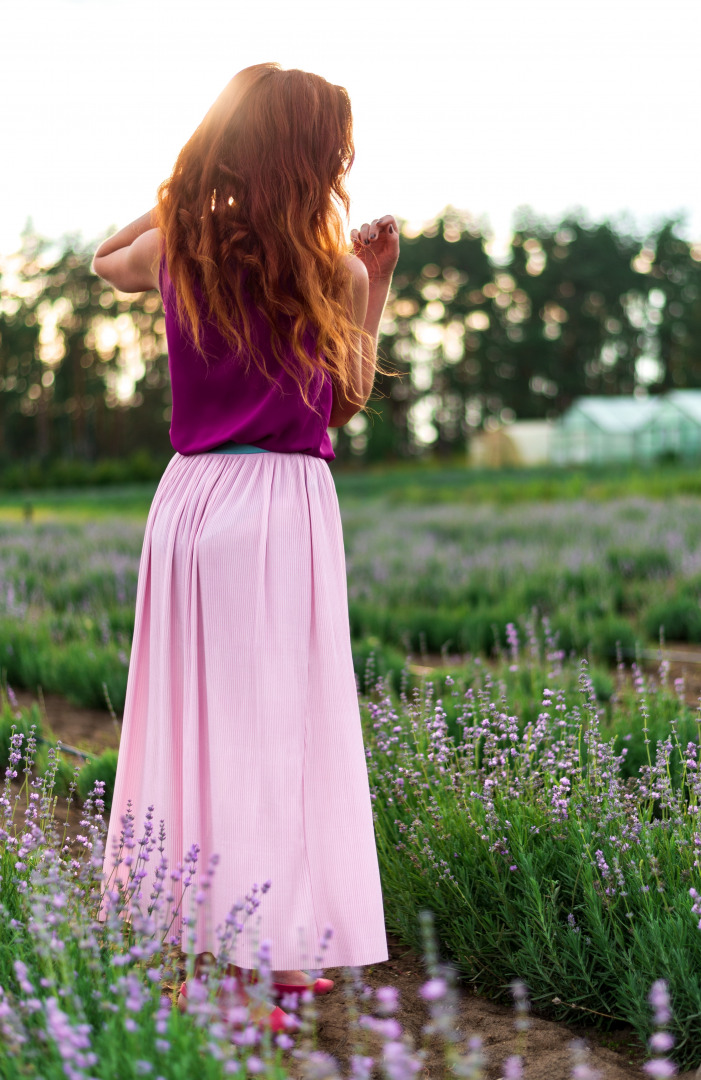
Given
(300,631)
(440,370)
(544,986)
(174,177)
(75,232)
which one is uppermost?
(75,232)

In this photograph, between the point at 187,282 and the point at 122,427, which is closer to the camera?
the point at 187,282

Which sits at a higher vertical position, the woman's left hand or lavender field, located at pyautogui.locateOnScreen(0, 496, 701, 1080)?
the woman's left hand

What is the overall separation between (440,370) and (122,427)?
17527 millimetres

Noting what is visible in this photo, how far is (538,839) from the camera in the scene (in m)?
2.42

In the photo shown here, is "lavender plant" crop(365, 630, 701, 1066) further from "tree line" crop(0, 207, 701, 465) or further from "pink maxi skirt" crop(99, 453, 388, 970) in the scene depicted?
"tree line" crop(0, 207, 701, 465)

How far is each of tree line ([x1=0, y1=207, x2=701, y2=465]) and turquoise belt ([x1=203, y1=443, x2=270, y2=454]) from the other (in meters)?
43.6

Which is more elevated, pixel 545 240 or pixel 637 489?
pixel 545 240

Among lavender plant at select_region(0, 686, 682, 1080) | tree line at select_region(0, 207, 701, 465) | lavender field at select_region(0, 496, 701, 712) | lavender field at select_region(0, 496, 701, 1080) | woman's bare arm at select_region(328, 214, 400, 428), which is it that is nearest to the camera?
lavender plant at select_region(0, 686, 682, 1080)

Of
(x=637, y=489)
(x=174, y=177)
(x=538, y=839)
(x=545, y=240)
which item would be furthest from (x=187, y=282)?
(x=545, y=240)

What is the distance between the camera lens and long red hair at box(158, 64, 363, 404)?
1.99m

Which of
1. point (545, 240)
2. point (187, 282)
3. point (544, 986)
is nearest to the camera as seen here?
point (187, 282)

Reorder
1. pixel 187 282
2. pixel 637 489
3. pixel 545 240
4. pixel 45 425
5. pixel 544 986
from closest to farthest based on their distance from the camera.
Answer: pixel 187 282, pixel 544 986, pixel 637 489, pixel 45 425, pixel 545 240

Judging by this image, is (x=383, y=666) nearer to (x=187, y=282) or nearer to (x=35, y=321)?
(x=187, y=282)

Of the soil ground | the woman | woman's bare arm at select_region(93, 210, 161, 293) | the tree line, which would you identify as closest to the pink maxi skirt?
the woman
